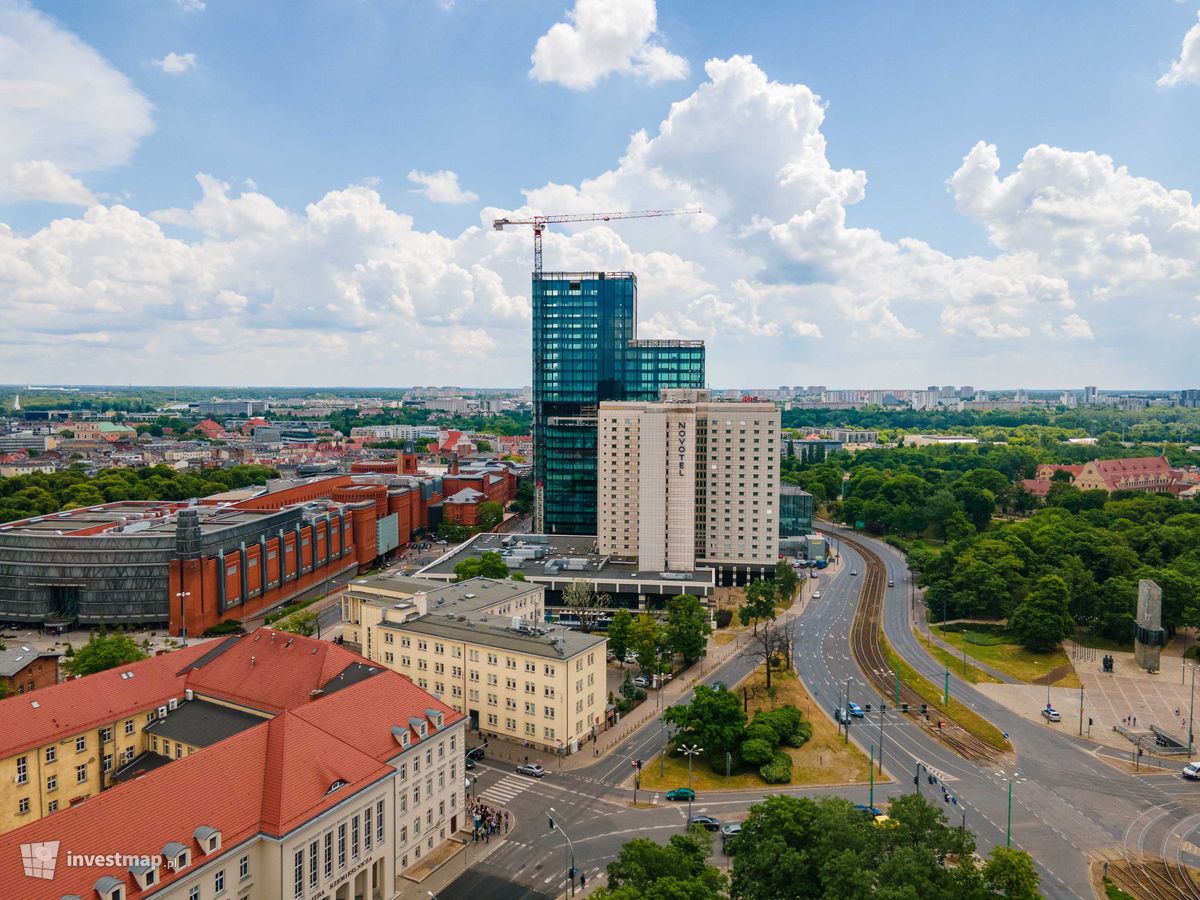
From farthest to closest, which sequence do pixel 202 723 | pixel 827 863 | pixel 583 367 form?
1. pixel 583 367
2. pixel 202 723
3. pixel 827 863

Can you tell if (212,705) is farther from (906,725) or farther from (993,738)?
(993,738)

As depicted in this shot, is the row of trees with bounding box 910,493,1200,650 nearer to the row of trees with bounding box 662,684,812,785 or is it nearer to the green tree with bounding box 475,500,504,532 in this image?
the row of trees with bounding box 662,684,812,785

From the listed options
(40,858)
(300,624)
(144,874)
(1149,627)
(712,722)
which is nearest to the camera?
(40,858)

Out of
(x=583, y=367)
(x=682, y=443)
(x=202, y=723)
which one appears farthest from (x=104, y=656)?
(x=583, y=367)

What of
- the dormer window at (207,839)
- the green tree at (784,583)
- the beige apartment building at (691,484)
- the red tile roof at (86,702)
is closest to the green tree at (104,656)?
the red tile roof at (86,702)

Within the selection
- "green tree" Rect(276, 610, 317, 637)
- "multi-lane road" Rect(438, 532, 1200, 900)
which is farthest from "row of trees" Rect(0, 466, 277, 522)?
"multi-lane road" Rect(438, 532, 1200, 900)

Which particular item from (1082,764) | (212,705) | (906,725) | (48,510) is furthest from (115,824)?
(48,510)

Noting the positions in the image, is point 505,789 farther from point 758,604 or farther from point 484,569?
point 758,604

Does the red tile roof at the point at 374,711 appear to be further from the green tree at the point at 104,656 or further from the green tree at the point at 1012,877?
the green tree at the point at 104,656

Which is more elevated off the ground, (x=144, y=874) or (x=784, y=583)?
(x=144, y=874)
